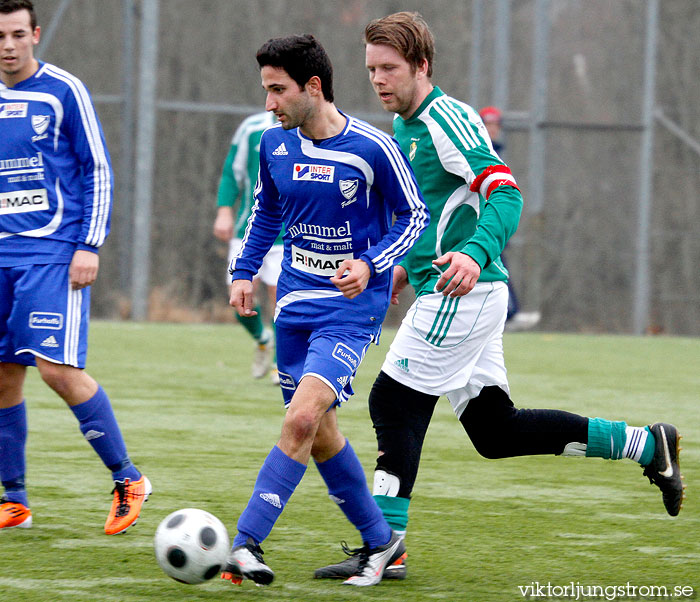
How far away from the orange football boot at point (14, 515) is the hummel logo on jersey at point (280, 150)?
1524 mm

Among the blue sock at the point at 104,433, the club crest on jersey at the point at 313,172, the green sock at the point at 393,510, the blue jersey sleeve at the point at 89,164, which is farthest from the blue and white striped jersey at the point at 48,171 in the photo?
the green sock at the point at 393,510

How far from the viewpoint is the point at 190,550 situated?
347cm

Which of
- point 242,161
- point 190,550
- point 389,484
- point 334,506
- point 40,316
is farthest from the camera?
point 242,161

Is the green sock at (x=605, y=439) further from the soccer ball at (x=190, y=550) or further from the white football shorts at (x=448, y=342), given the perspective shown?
the soccer ball at (x=190, y=550)

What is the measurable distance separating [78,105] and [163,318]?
1029cm

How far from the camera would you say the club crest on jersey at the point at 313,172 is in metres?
3.78

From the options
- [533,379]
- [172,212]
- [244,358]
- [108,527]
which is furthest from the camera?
[172,212]

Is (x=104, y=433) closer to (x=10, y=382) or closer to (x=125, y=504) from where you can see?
(x=125, y=504)

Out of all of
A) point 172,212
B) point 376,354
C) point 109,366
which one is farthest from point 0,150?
point 172,212

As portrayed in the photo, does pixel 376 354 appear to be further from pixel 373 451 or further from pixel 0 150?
pixel 0 150

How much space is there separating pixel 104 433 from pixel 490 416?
1.32 metres

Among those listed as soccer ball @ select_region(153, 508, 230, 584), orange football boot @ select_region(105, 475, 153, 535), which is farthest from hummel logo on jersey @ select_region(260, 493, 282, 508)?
orange football boot @ select_region(105, 475, 153, 535)

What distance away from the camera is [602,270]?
48.8 feet

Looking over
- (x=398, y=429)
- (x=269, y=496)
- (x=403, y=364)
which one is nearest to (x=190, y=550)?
(x=269, y=496)
